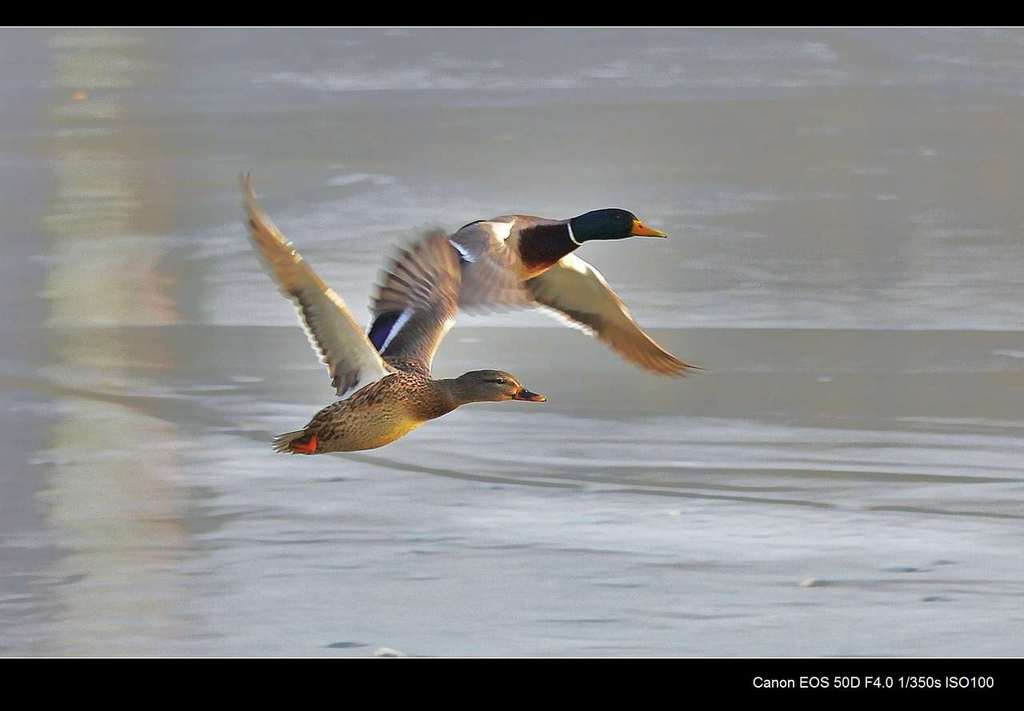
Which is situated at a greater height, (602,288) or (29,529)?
(602,288)

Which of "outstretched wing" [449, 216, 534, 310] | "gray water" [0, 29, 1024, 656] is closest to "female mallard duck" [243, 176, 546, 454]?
"outstretched wing" [449, 216, 534, 310]

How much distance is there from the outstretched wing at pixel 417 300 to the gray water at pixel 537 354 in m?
0.53

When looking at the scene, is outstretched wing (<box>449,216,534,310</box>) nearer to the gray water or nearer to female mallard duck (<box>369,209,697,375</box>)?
female mallard duck (<box>369,209,697,375</box>)

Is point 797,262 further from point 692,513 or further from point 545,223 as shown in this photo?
point 692,513

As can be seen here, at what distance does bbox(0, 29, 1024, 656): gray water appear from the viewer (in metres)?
5.24

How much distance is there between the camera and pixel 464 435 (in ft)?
21.4

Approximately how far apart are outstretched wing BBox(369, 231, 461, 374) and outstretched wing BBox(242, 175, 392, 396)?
30 cm

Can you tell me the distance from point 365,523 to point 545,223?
1237 mm

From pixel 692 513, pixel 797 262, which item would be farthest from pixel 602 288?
pixel 797 262

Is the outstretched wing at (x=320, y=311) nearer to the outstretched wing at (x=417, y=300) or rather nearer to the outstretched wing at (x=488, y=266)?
the outstretched wing at (x=417, y=300)

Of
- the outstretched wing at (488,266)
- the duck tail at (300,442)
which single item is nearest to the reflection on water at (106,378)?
the duck tail at (300,442)

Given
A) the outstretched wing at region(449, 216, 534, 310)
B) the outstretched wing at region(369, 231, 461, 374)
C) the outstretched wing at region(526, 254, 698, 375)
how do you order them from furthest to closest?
the outstretched wing at region(526, 254, 698, 375), the outstretched wing at region(449, 216, 534, 310), the outstretched wing at region(369, 231, 461, 374)

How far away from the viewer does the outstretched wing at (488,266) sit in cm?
595

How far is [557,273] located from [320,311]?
5.35 ft
